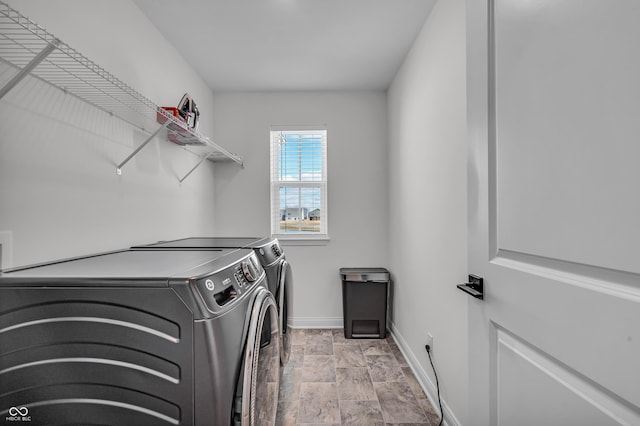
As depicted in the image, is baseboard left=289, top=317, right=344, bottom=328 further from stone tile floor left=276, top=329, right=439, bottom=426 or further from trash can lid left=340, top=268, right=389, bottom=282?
trash can lid left=340, top=268, right=389, bottom=282

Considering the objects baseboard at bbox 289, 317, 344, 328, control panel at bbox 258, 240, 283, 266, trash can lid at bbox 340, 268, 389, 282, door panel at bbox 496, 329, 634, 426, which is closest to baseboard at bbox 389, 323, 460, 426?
trash can lid at bbox 340, 268, 389, 282

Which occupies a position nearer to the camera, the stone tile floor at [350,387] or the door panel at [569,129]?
the door panel at [569,129]

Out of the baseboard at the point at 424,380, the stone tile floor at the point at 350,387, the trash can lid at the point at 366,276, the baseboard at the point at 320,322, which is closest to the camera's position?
the baseboard at the point at 424,380

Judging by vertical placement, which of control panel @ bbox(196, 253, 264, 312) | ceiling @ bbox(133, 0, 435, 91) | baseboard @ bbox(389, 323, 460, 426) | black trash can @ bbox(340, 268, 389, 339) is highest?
ceiling @ bbox(133, 0, 435, 91)

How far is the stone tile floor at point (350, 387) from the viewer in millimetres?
1817

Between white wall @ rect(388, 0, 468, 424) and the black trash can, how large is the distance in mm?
200

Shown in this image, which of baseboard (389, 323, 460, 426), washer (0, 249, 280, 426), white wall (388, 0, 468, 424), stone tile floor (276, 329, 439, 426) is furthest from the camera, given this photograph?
stone tile floor (276, 329, 439, 426)

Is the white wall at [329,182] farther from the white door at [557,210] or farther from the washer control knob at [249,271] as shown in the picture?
the white door at [557,210]

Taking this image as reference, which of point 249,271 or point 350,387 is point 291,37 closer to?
point 249,271

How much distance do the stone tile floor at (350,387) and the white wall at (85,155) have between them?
144 cm

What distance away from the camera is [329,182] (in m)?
3.26

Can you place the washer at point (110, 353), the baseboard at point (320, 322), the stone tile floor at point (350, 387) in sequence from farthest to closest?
1. the baseboard at point (320, 322)
2. the stone tile floor at point (350, 387)
3. the washer at point (110, 353)

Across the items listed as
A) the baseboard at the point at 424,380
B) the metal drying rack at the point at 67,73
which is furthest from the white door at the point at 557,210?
the metal drying rack at the point at 67,73

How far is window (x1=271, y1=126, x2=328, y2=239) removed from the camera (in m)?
3.30
